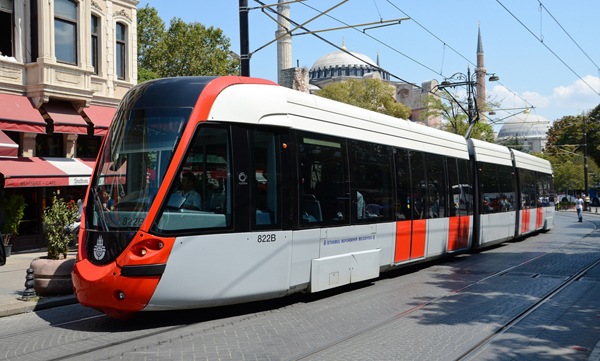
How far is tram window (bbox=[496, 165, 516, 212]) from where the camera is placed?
17.1 metres

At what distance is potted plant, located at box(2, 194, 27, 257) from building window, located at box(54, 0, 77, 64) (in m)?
4.42

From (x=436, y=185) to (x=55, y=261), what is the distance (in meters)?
7.54

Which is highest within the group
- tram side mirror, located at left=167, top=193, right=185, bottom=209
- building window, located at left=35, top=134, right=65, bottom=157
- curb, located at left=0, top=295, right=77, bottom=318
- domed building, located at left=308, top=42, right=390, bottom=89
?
domed building, located at left=308, top=42, right=390, bottom=89

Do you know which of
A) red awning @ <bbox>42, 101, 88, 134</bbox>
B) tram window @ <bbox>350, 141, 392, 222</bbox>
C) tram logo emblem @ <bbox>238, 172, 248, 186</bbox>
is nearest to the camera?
tram logo emblem @ <bbox>238, 172, 248, 186</bbox>

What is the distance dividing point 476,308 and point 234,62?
36499 millimetres

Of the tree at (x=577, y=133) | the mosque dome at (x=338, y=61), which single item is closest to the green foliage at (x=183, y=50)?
the tree at (x=577, y=133)

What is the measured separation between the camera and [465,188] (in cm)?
1429

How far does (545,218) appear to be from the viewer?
23000mm

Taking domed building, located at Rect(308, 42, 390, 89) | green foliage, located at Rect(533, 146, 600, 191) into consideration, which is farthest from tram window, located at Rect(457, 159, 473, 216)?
domed building, located at Rect(308, 42, 390, 89)

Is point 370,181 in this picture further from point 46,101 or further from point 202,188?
point 46,101

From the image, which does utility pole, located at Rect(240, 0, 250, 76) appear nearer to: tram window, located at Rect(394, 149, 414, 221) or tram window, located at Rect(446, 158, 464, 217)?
tram window, located at Rect(394, 149, 414, 221)

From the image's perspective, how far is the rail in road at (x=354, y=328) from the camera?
19.3 ft

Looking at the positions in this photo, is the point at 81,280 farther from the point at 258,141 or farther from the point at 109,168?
the point at 258,141

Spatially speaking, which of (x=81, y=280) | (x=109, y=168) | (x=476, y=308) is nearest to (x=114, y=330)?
(x=81, y=280)
